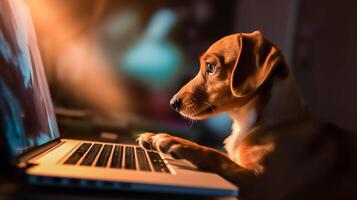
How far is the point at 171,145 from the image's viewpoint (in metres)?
1.06

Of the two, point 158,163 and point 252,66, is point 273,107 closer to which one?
point 252,66

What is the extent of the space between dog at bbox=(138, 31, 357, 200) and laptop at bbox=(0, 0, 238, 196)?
0.12 m

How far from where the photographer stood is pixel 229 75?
132 cm

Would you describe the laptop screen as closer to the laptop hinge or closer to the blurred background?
the laptop hinge

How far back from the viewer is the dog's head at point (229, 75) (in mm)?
1225

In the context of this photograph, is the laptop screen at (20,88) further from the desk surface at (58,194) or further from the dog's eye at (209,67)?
the dog's eye at (209,67)

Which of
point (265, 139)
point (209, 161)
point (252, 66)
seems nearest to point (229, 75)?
point (252, 66)

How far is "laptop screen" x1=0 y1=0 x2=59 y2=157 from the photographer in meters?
0.79

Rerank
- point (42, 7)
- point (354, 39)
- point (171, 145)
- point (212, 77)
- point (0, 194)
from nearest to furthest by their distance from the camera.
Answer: point (0, 194), point (171, 145), point (212, 77), point (42, 7), point (354, 39)

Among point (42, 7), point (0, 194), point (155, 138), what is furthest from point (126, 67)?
point (0, 194)

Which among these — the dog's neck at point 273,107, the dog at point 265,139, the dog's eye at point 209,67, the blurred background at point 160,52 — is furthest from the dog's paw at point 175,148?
the blurred background at point 160,52

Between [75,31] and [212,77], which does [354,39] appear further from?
[75,31]

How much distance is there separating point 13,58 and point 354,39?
4.82ft

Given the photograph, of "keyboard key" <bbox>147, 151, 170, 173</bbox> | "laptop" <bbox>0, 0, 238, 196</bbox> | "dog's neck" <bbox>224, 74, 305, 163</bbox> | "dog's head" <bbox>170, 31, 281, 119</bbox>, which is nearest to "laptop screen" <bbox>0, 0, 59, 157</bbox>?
"laptop" <bbox>0, 0, 238, 196</bbox>
